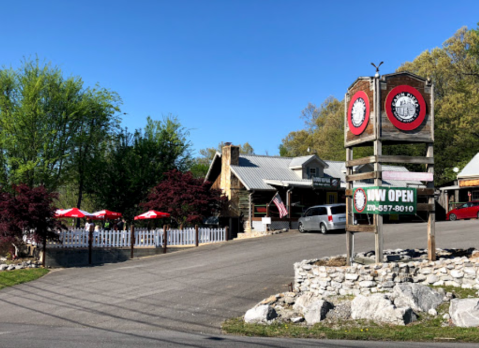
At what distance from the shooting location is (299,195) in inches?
1401

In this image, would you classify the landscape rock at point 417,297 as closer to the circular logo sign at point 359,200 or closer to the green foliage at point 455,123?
the circular logo sign at point 359,200

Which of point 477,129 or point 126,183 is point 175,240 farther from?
point 477,129

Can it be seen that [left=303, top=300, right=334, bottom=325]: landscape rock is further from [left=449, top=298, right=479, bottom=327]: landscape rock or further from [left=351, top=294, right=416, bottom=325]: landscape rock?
[left=449, top=298, right=479, bottom=327]: landscape rock

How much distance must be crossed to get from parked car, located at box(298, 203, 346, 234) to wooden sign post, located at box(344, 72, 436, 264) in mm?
11470

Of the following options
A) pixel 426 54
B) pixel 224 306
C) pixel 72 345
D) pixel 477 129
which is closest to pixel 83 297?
pixel 224 306

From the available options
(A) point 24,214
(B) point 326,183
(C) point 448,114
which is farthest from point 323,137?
(A) point 24,214

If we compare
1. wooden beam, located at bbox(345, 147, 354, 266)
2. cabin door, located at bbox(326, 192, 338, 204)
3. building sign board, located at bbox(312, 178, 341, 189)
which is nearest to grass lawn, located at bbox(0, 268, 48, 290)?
wooden beam, located at bbox(345, 147, 354, 266)

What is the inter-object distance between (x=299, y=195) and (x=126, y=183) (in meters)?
14.7

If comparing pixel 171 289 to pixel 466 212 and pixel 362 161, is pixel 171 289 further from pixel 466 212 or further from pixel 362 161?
pixel 466 212

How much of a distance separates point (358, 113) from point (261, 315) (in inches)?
277

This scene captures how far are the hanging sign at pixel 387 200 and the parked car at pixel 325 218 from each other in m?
12.1

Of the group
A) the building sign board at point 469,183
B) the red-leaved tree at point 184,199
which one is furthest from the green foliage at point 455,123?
the red-leaved tree at point 184,199

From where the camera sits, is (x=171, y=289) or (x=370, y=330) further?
(x=171, y=289)

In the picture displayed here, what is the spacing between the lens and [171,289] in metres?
15.4
